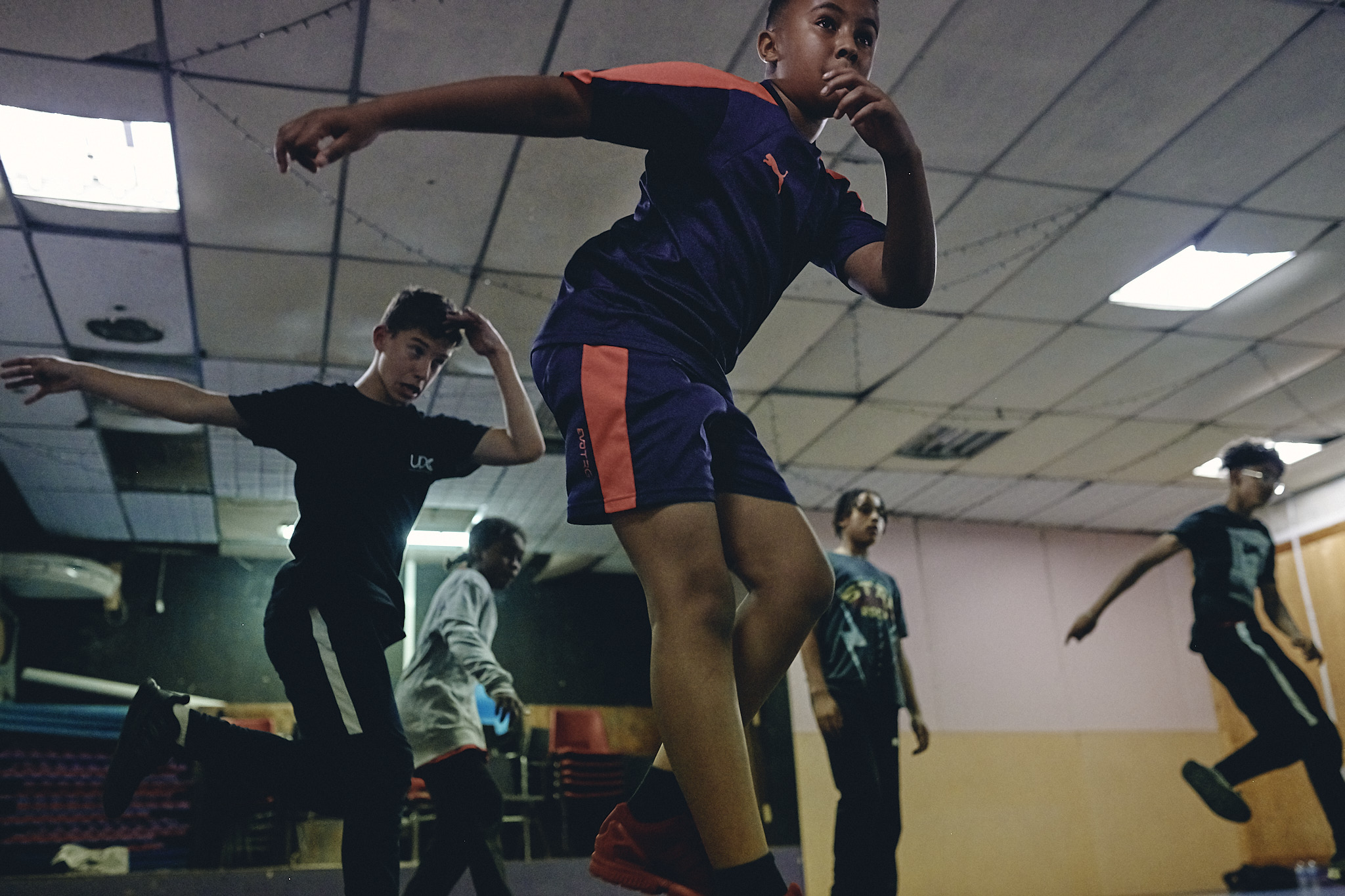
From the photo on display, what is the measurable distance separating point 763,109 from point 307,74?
2.67 m

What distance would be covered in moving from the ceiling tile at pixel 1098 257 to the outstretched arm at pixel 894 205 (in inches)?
138

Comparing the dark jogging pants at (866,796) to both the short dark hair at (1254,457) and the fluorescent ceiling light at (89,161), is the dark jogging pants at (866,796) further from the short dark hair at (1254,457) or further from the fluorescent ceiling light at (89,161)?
the fluorescent ceiling light at (89,161)

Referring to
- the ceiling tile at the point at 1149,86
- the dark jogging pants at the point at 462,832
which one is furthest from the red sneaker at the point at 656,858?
the ceiling tile at the point at 1149,86

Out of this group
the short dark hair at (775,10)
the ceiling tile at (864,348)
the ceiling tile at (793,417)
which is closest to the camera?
the short dark hair at (775,10)

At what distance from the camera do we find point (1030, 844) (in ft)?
24.8

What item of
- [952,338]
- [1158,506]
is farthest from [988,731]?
[952,338]

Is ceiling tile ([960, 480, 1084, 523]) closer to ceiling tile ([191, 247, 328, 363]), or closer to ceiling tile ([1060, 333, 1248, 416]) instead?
ceiling tile ([1060, 333, 1248, 416])

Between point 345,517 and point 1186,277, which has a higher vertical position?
point 1186,277

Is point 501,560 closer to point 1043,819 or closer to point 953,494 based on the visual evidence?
point 953,494

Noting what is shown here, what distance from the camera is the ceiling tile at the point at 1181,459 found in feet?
23.0

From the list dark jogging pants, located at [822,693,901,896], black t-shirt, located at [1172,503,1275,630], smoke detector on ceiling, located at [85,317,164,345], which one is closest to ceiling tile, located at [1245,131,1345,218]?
black t-shirt, located at [1172,503,1275,630]

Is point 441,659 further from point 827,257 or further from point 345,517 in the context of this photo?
point 827,257

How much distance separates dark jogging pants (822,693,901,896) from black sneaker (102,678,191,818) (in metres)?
2.01

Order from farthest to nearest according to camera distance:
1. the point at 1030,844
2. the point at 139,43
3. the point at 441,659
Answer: the point at 1030,844, the point at 139,43, the point at 441,659
